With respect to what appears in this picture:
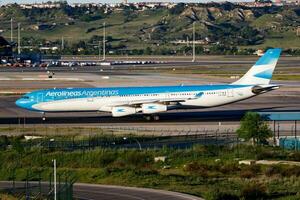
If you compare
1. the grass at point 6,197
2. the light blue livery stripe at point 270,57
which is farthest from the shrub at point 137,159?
the light blue livery stripe at point 270,57

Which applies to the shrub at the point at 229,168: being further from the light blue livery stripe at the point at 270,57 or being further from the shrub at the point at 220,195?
the light blue livery stripe at the point at 270,57

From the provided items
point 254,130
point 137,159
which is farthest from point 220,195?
point 254,130

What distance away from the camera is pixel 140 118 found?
284 feet

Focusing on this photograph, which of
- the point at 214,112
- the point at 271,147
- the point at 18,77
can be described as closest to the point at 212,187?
the point at 271,147

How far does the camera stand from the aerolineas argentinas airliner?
84.8 metres

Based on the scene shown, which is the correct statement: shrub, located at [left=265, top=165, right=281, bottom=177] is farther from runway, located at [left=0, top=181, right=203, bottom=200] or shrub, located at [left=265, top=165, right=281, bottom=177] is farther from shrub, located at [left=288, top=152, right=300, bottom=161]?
runway, located at [left=0, top=181, right=203, bottom=200]

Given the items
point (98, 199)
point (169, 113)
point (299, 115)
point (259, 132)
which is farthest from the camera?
point (169, 113)

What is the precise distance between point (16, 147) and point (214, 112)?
31.5 meters

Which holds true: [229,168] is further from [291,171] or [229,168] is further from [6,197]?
[6,197]

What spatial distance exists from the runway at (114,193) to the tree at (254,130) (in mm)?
17874

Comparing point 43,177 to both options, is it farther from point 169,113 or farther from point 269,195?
point 169,113

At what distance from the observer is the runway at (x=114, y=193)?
4794cm

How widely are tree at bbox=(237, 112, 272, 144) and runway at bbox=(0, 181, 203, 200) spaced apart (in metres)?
17.9

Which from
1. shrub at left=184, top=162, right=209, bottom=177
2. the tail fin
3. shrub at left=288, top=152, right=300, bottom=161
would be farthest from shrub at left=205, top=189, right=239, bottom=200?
the tail fin
